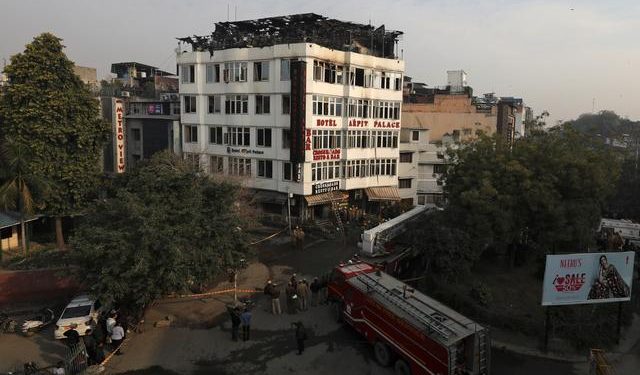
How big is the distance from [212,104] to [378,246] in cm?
2083

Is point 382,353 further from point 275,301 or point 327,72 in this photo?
point 327,72

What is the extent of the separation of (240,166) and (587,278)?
26.3 meters

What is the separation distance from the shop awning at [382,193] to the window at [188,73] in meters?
17.1

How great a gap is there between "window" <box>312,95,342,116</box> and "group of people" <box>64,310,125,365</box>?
841 inches

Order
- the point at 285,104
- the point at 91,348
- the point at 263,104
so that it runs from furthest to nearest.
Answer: the point at 263,104
the point at 285,104
the point at 91,348

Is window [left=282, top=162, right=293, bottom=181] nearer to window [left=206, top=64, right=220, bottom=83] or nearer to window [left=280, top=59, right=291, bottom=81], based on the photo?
window [left=280, top=59, right=291, bottom=81]

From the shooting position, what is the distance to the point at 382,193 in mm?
40312

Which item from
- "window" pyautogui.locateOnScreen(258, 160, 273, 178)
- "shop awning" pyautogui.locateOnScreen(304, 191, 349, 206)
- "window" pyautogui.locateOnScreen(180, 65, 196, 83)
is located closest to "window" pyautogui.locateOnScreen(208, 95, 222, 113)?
"window" pyautogui.locateOnScreen(180, 65, 196, 83)

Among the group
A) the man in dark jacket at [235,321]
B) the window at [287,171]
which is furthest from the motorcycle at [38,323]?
the window at [287,171]

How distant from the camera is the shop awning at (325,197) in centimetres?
3528

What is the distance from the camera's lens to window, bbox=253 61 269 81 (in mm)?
35250

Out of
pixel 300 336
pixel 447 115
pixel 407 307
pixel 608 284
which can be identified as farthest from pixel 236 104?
pixel 608 284

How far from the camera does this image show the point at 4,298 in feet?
71.1

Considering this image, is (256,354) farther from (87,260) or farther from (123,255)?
(87,260)
